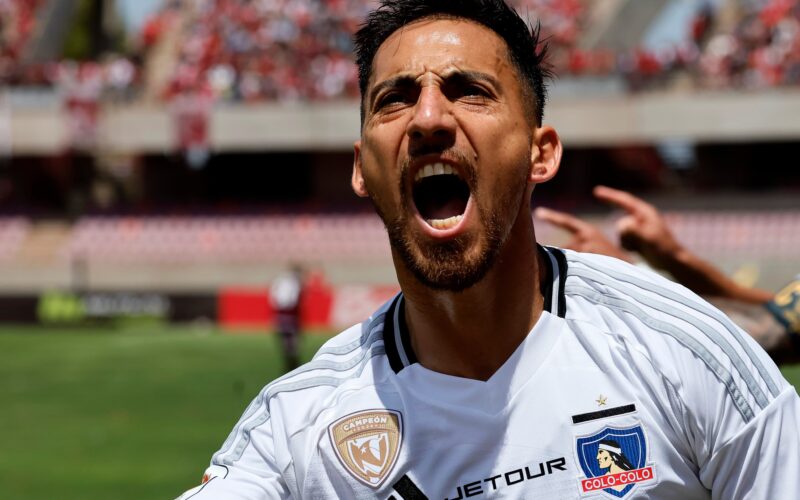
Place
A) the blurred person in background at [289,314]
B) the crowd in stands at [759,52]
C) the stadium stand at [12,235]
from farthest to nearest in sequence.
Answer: the stadium stand at [12,235], the crowd in stands at [759,52], the blurred person in background at [289,314]

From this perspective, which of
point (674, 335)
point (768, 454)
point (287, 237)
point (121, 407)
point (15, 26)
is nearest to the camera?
point (768, 454)

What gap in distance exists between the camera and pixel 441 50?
7.56ft

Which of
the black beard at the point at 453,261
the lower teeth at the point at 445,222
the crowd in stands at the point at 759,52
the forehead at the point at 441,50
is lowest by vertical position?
the black beard at the point at 453,261

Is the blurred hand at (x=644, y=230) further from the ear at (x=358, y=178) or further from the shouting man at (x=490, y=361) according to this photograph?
the ear at (x=358, y=178)

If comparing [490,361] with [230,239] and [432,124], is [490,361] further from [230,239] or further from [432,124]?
[230,239]

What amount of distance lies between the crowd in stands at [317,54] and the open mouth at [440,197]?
26770 millimetres

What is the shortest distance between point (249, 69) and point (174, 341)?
12775 millimetres

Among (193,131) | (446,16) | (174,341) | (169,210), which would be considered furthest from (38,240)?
(446,16)

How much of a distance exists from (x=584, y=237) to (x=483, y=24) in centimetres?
123

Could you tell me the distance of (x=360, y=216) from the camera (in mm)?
30891

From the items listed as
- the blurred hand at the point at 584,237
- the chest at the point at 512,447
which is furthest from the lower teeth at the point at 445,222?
the blurred hand at the point at 584,237

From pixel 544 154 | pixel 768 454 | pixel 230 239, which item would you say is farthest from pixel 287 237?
pixel 768 454

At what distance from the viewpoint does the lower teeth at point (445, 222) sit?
2.22m

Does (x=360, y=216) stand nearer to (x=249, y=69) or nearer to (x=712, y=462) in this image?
(x=249, y=69)
